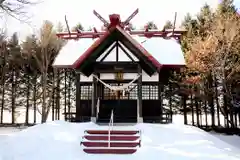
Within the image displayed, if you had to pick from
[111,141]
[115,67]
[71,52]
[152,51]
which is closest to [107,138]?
[111,141]

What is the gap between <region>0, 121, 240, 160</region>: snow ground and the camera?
9.37 meters

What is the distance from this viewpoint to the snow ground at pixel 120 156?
9.37 metres

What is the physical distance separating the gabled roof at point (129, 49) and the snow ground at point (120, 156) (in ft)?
10.3

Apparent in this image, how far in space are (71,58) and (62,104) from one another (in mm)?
13198

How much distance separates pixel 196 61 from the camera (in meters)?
20.2

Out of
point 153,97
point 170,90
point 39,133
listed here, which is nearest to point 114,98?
point 153,97

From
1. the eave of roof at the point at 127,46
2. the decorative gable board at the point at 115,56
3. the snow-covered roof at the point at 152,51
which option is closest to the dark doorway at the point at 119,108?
the decorative gable board at the point at 115,56

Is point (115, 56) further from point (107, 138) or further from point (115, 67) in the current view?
point (107, 138)

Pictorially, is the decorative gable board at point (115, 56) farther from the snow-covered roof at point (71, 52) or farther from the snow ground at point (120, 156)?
the snow ground at point (120, 156)

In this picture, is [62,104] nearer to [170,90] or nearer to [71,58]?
[170,90]

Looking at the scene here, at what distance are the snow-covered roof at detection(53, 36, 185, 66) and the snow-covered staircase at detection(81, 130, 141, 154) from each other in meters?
5.11

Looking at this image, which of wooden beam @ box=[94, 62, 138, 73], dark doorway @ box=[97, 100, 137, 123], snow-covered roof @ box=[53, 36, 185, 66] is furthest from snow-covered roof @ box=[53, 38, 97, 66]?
dark doorway @ box=[97, 100, 137, 123]

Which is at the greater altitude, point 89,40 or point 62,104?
point 89,40

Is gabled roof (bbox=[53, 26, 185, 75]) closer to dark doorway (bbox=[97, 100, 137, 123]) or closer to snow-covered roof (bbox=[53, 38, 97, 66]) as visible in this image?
snow-covered roof (bbox=[53, 38, 97, 66])
